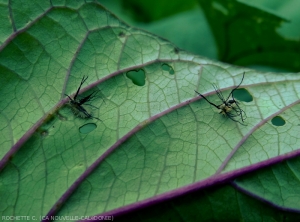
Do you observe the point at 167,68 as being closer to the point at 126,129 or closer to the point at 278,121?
the point at 126,129

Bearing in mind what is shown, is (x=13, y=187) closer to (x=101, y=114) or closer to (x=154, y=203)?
(x=101, y=114)

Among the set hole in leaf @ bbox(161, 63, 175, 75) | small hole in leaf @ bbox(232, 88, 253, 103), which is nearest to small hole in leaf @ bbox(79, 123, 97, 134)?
hole in leaf @ bbox(161, 63, 175, 75)

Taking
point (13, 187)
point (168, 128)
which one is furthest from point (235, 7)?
point (13, 187)

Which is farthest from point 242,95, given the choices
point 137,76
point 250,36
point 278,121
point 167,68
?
point 250,36

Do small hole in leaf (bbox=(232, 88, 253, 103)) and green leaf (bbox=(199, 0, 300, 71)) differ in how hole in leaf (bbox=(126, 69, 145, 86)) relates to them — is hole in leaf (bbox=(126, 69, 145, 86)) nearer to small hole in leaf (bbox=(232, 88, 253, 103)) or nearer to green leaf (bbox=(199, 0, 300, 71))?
small hole in leaf (bbox=(232, 88, 253, 103))

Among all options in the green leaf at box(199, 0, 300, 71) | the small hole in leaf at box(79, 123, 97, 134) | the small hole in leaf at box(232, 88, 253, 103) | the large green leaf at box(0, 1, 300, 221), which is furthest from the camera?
the green leaf at box(199, 0, 300, 71)

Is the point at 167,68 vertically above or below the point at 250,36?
above
